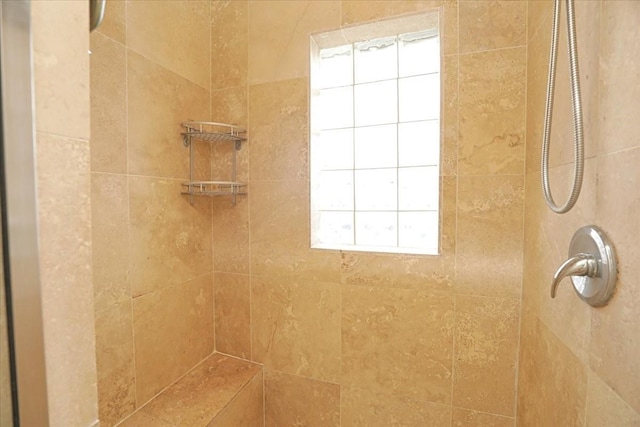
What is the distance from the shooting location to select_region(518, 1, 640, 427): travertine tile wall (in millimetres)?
488

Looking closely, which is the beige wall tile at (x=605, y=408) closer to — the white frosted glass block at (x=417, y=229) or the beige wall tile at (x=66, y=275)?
the white frosted glass block at (x=417, y=229)

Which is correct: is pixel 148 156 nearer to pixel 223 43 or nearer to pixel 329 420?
pixel 223 43

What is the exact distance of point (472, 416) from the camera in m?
1.09

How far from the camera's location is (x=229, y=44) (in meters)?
1.39

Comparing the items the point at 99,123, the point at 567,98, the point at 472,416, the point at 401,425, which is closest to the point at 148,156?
the point at 99,123

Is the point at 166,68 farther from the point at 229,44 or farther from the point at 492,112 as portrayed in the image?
the point at 492,112

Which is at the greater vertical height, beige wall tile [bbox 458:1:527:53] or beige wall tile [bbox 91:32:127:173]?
beige wall tile [bbox 458:1:527:53]

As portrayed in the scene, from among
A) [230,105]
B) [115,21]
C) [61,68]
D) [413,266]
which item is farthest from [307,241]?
[115,21]

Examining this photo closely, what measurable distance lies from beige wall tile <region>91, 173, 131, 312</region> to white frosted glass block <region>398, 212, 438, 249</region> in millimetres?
1166

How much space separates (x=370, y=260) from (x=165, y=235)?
891mm

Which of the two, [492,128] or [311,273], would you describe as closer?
[492,128]

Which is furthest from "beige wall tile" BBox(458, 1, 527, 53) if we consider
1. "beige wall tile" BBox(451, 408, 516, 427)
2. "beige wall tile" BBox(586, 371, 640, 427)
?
"beige wall tile" BBox(451, 408, 516, 427)

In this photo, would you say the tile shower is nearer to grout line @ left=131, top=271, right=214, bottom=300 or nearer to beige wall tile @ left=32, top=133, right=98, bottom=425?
grout line @ left=131, top=271, right=214, bottom=300

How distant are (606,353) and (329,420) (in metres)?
1.12
